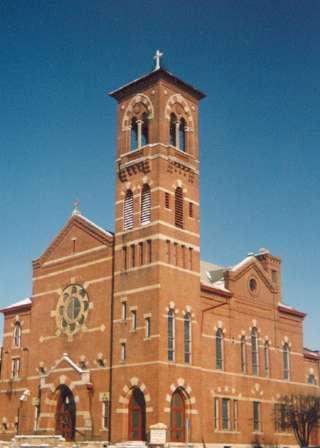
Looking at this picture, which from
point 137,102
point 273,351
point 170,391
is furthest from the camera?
point 273,351

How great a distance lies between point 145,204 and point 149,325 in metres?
8.22

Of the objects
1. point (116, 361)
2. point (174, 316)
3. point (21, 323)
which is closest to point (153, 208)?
point (174, 316)

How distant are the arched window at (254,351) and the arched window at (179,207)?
11483 millimetres

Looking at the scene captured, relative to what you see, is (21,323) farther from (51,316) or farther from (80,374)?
(80,374)

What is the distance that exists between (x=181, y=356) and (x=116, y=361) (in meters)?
4.27

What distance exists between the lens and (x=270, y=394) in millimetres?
51094

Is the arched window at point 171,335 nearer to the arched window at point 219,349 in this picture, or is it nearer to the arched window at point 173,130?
the arched window at point 219,349

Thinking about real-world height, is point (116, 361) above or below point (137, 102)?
below

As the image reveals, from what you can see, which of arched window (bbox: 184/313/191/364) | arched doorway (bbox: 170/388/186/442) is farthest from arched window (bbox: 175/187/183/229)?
arched doorway (bbox: 170/388/186/442)

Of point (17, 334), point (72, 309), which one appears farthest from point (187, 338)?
point (17, 334)

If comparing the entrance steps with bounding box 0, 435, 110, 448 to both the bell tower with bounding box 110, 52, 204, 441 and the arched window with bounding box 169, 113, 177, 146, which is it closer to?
the bell tower with bounding box 110, 52, 204, 441

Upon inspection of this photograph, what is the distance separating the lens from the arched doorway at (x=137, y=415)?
4082 cm

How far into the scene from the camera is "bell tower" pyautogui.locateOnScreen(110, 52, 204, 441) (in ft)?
137

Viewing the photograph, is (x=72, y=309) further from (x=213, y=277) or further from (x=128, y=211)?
(x=213, y=277)
